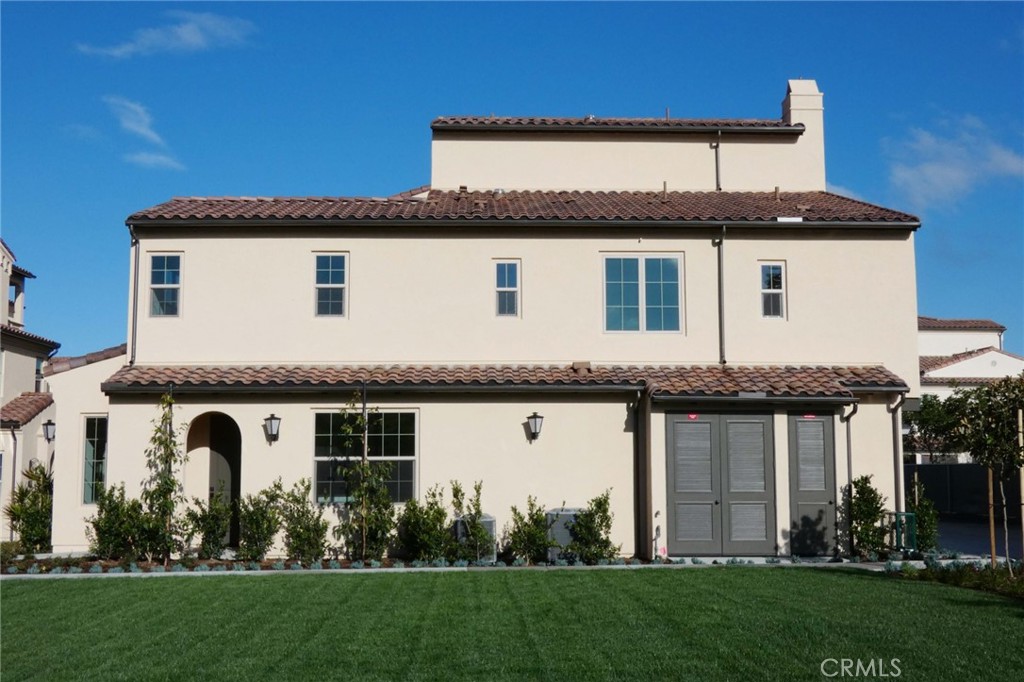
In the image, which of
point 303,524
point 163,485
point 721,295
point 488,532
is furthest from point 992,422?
point 163,485

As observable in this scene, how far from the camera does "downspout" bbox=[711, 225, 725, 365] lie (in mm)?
19375

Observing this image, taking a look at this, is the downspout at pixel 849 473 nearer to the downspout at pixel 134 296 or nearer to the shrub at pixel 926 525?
the shrub at pixel 926 525

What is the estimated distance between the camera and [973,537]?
2397cm

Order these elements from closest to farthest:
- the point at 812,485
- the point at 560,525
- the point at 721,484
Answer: the point at 560,525, the point at 721,484, the point at 812,485

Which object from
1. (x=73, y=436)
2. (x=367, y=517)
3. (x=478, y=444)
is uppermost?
(x=73, y=436)

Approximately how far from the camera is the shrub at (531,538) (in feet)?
56.2

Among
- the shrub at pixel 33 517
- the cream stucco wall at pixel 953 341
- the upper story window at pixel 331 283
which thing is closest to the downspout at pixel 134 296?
the upper story window at pixel 331 283

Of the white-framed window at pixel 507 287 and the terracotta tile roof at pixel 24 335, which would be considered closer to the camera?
the white-framed window at pixel 507 287

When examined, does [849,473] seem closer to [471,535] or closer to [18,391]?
[471,535]

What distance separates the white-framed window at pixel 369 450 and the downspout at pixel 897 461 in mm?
8587

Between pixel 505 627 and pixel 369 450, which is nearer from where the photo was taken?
pixel 505 627

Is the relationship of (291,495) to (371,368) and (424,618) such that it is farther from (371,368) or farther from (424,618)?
(424,618)

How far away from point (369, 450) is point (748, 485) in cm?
673

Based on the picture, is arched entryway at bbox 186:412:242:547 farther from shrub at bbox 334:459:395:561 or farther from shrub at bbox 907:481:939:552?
shrub at bbox 907:481:939:552
